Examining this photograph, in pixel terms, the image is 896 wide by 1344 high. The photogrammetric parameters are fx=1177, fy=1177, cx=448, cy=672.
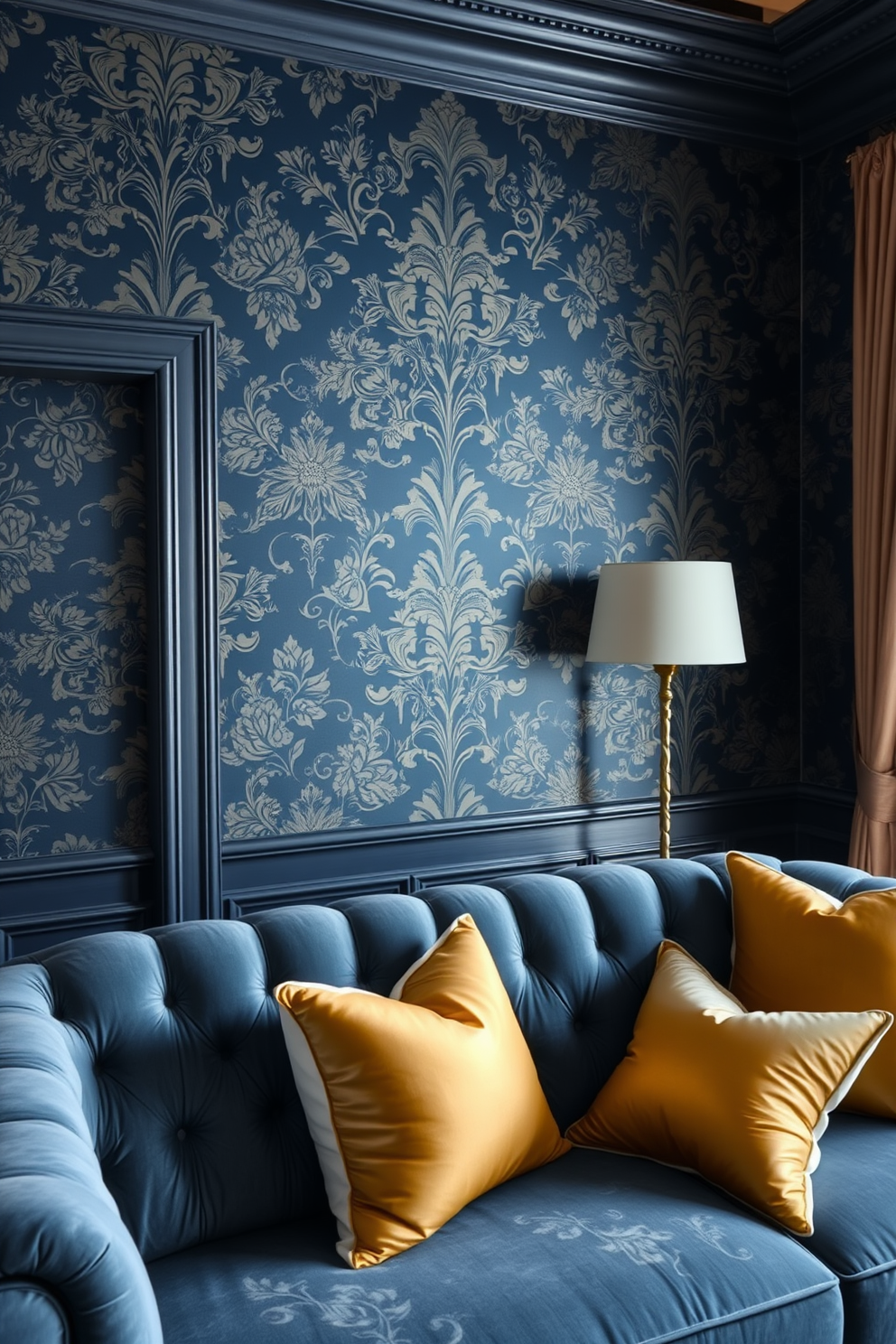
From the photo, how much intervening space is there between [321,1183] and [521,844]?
4.86ft

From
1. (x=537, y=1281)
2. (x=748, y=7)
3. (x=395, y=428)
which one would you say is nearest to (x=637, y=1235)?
(x=537, y=1281)

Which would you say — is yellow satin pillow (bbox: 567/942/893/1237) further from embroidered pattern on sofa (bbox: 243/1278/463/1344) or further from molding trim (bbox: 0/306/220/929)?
molding trim (bbox: 0/306/220/929)

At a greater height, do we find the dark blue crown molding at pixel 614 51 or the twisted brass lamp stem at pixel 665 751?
the dark blue crown molding at pixel 614 51

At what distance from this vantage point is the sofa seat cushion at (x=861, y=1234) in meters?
1.59

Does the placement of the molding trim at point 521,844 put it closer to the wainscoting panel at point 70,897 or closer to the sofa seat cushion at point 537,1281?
the wainscoting panel at point 70,897

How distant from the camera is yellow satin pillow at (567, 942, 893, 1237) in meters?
1.69

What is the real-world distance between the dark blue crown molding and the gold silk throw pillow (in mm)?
2195

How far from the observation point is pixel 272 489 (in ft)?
9.11

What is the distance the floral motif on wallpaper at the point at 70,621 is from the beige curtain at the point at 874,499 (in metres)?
1.87

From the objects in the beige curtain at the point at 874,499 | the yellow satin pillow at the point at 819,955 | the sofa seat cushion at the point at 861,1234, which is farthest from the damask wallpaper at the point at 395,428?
the sofa seat cushion at the point at 861,1234

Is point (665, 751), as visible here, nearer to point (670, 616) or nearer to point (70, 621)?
point (670, 616)

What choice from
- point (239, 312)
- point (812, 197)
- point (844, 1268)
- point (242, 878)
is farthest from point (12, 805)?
point (812, 197)

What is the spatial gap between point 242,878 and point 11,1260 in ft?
5.74

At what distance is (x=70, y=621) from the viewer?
8.59ft
